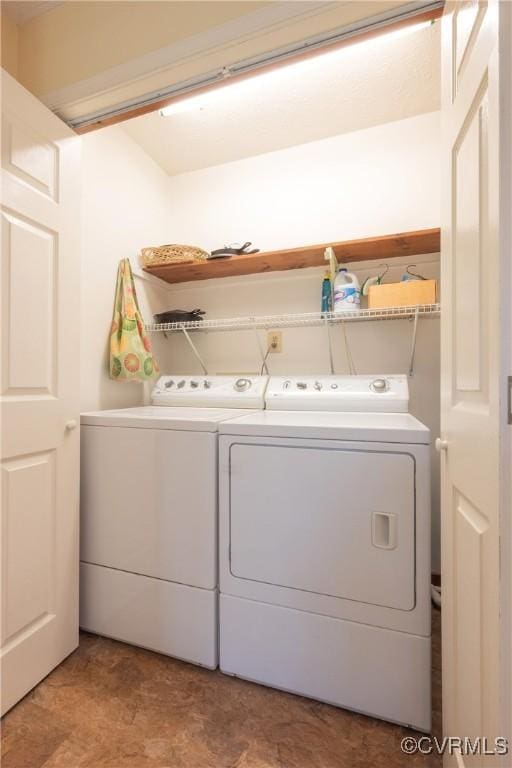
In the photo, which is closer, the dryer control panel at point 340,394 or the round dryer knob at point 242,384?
the dryer control panel at point 340,394

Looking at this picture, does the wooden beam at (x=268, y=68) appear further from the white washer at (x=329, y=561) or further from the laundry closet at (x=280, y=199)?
the white washer at (x=329, y=561)

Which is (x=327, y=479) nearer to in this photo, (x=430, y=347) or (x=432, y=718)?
(x=432, y=718)

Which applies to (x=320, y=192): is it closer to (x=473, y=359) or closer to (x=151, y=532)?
(x=473, y=359)

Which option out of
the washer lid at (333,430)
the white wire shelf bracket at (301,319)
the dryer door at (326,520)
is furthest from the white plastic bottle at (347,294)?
the dryer door at (326,520)

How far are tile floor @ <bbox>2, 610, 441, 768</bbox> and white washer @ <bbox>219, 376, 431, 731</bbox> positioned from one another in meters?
0.06

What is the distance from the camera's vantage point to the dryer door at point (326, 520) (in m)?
1.05

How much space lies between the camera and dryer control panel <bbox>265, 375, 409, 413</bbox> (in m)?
1.65

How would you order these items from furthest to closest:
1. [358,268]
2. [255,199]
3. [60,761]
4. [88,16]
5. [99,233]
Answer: [255,199] < [358,268] < [99,233] < [88,16] < [60,761]

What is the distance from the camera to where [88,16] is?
1.23 meters

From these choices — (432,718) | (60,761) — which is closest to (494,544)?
(432,718)

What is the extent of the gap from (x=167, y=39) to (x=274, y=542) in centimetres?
169

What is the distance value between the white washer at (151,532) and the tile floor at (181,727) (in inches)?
5.1

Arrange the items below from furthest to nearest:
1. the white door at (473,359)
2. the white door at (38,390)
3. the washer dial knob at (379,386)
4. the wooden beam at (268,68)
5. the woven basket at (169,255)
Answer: the woven basket at (169,255)
the washer dial knob at (379,386)
the white door at (38,390)
the wooden beam at (268,68)
the white door at (473,359)

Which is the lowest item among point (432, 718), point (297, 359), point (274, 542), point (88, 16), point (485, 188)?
point (432, 718)
